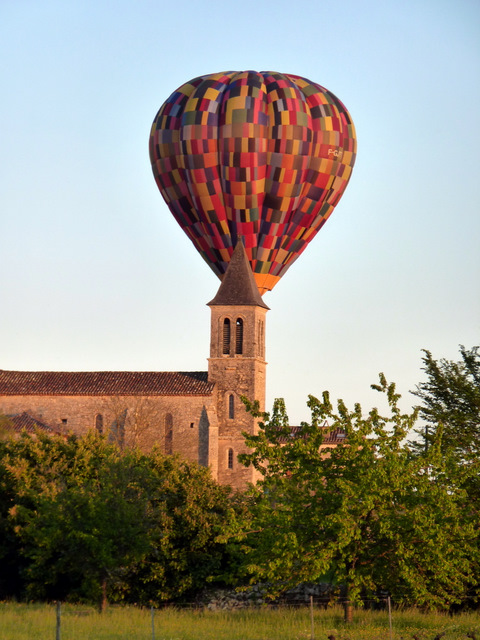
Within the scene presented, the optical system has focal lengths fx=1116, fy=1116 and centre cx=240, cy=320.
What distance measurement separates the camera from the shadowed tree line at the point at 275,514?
28047mm

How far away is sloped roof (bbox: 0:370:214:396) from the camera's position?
66875 millimetres

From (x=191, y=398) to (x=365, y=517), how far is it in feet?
125

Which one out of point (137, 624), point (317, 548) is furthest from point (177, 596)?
point (317, 548)

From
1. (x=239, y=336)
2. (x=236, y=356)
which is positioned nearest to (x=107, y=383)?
(x=236, y=356)

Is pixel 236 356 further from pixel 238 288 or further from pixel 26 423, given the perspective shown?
pixel 26 423

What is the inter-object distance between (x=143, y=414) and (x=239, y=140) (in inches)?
690

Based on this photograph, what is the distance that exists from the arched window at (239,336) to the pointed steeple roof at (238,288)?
1483 mm

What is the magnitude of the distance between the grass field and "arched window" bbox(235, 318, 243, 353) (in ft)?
115

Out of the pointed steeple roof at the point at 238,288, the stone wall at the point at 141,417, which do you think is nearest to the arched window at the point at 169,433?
the stone wall at the point at 141,417

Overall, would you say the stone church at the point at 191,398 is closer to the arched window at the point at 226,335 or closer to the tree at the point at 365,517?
the arched window at the point at 226,335

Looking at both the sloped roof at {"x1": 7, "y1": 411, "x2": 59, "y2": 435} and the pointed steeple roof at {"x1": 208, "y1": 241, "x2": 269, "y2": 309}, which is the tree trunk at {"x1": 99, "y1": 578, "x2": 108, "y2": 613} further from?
the pointed steeple roof at {"x1": 208, "y1": 241, "x2": 269, "y2": 309}

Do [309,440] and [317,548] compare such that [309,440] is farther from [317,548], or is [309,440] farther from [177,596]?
[177,596]

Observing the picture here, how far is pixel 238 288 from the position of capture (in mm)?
67000

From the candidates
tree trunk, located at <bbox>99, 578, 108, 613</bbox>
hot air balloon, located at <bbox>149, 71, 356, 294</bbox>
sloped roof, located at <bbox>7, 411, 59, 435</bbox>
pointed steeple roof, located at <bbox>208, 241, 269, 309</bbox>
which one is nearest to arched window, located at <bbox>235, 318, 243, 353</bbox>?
pointed steeple roof, located at <bbox>208, 241, 269, 309</bbox>
